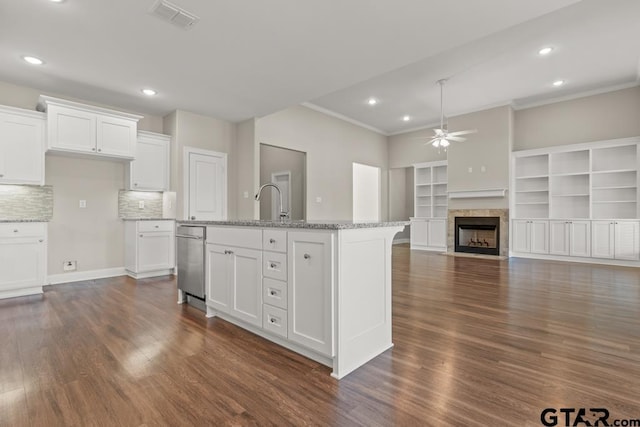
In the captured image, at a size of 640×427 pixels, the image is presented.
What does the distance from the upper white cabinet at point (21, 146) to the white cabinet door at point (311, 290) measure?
403cm

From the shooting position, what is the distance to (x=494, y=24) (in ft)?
9.39

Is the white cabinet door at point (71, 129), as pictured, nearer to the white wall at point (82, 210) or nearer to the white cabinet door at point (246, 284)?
the white wall at point (82, 210)

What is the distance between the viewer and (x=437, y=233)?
26.1 ft

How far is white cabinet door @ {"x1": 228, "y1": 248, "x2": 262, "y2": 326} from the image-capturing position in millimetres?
2375

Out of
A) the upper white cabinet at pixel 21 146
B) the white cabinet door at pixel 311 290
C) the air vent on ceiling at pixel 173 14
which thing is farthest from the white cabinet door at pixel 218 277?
the upper white cabinet at pixel 21 146

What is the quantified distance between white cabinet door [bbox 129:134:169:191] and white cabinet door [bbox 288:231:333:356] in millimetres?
3998

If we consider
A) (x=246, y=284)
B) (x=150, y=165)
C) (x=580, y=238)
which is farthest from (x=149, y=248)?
(x=580, y=238)

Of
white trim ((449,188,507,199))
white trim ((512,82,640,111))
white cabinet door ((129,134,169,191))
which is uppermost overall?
white trim ((512,82,640,111))

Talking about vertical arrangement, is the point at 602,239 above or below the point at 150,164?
below

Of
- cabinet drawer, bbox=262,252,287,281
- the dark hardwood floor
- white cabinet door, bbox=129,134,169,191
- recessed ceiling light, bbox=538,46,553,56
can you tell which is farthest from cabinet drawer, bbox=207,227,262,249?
recessed ceiling light, bbox=538,46,553,56

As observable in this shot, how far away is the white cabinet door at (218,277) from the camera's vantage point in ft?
8.88

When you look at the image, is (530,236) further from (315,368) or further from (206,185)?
(206,185)

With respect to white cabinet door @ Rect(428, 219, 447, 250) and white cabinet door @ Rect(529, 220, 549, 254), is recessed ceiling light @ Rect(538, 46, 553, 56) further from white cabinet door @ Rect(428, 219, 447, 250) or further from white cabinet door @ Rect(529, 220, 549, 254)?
white cabinet door @ Rect(428, 219, 447, 250)

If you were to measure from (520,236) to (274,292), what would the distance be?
642 cm
